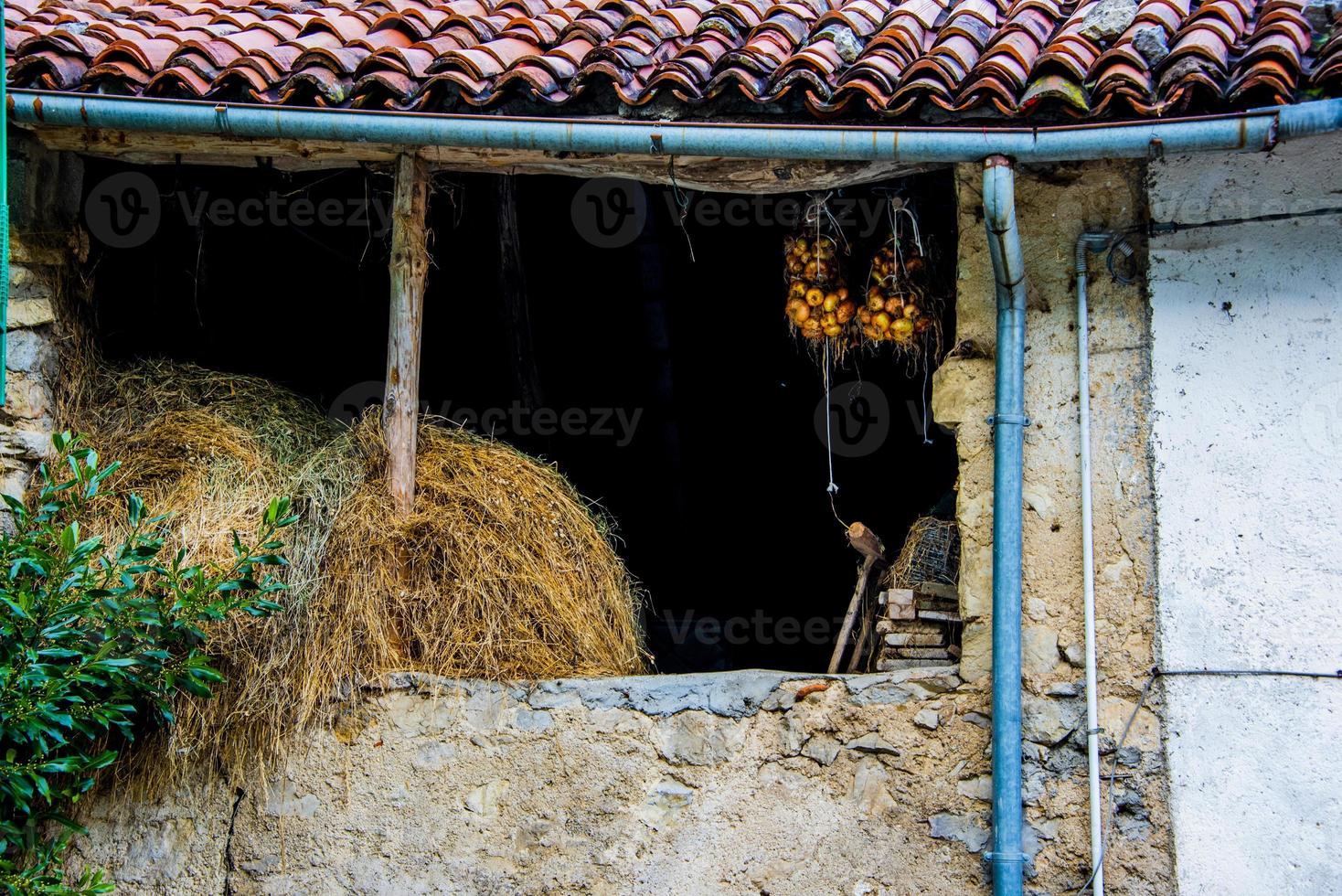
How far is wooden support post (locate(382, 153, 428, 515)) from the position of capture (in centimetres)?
444

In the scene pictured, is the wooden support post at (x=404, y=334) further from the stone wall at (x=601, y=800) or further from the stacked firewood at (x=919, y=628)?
the stacked firewood at (x=919, y=628)

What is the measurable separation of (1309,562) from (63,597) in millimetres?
3579

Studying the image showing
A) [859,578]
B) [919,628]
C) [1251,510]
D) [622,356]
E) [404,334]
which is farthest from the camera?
[622,356]

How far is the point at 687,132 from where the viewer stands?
403 centimetres

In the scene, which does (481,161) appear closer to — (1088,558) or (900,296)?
(900,296)

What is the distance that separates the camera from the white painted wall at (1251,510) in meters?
3.72

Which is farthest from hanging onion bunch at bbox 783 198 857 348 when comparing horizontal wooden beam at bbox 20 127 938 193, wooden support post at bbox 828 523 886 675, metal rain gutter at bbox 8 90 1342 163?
wooden support post at bbox 828 523 886 675

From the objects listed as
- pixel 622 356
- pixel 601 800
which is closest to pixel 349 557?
pixel 601 800

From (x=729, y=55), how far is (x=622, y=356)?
3395 mm

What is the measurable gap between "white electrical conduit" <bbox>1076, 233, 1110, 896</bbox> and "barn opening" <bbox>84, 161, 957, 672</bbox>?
134 cm

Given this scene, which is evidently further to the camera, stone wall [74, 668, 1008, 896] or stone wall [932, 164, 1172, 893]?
stone wall [74, 668, 1008, 896]

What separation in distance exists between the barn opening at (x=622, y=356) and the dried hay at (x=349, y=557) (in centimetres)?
93

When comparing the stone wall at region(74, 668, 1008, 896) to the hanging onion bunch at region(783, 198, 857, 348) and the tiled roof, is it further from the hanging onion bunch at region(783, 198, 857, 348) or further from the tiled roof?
the tiled roof

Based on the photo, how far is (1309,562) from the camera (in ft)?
12.5
